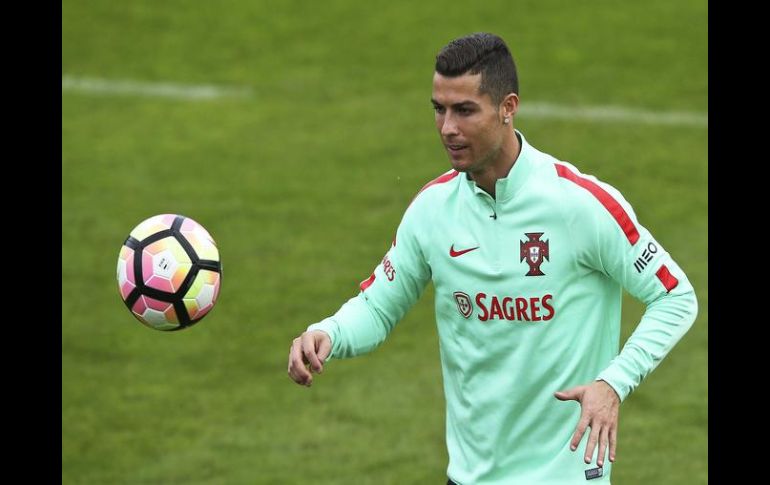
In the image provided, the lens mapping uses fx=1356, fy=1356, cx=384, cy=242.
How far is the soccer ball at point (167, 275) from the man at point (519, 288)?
1198mm

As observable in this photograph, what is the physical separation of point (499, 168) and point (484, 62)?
52cm

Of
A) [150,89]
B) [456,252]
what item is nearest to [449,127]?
[456,252]

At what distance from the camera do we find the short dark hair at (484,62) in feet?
20.9

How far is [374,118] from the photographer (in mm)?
17734

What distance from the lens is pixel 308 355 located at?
646 cm

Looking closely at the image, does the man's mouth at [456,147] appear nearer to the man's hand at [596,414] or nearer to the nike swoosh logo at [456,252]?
the nike swoosh logo at [456,252]

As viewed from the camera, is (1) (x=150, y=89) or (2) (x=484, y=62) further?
(1) (x=150, y=89)

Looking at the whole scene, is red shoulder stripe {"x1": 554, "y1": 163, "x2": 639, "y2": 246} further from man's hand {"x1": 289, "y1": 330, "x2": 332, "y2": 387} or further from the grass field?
the grass field

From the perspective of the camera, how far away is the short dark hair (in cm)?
637

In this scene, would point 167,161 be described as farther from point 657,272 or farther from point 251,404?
point 657,272

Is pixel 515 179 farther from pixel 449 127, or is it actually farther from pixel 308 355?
pixel 308 355

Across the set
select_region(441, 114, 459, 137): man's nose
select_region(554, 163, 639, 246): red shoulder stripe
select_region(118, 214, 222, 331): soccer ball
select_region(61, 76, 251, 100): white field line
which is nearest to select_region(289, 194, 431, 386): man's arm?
select_region(441, 114, 459, 137): man's nose

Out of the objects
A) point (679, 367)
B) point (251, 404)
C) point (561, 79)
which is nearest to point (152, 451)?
point (251, 404)

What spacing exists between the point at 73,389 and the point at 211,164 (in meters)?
4.93
